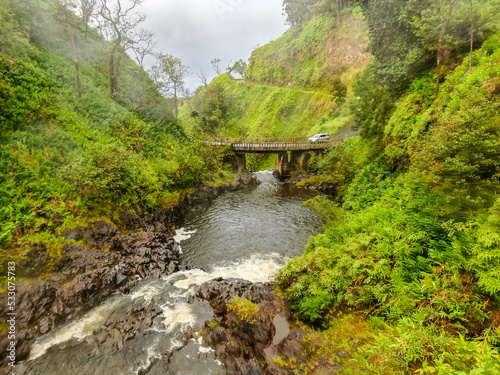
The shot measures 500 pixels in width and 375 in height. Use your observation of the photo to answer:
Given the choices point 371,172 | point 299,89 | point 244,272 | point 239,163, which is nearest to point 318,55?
point 299,89

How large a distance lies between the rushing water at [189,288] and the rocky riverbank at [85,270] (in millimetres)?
543

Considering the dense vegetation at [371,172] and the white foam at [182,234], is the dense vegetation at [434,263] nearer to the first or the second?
the dense vegetation at [371,172]

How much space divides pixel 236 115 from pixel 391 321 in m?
78.3

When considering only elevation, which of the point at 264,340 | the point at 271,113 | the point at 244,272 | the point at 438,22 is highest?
the point at 271,113

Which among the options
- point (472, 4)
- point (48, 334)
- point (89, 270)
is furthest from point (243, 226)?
point (472, 4)

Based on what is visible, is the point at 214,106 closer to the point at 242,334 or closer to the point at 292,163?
the point at 292,163

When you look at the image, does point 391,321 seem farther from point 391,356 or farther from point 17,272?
point 17,272

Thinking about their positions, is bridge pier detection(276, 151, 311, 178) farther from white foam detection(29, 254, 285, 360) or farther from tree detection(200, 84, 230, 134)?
white foam detection(29, 254, 285, 360)

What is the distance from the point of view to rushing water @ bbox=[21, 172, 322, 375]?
296 inches

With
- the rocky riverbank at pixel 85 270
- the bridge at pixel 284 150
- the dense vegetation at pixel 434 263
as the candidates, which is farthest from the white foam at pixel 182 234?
the bridge at pixel 284 150

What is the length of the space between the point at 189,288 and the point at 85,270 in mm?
5668

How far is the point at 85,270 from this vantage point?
37.2 feet

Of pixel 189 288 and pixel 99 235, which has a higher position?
pixel 99 235

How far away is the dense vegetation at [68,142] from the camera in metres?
12.4
